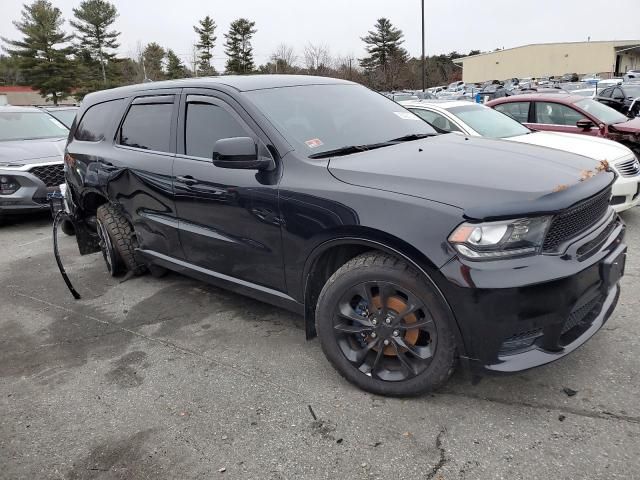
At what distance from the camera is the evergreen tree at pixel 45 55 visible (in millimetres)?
45750

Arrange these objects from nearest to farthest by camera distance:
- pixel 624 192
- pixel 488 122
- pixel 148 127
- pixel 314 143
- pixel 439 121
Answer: pixel 314 143 → pixel 148 127 → pixel 624 192 → pixel 439 121 → pixel 488 122

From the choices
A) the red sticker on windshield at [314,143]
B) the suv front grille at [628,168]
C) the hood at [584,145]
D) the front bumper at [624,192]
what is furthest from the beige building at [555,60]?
the red sticker on windshield at [314,143]

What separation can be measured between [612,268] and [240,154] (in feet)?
6.95

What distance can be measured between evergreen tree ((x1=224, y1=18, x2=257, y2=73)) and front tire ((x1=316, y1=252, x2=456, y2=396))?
6050 cm

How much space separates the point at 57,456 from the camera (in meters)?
2.51

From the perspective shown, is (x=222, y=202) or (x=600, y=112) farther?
(x=600, y=112)

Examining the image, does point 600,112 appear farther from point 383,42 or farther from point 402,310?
point 383,42

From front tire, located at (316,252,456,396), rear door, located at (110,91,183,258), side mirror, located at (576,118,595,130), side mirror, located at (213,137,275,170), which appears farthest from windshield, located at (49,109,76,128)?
front tire, located at (316,252,456,396)

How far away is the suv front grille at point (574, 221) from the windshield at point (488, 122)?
4.06 m

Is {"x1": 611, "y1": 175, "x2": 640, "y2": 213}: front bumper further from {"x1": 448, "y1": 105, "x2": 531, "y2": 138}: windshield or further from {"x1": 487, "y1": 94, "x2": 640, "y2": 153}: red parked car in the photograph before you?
{"x1": 487, "y1": 94, "x2": 640, "y2": 153}: red parked car

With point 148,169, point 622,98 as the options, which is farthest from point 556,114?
point 622,98

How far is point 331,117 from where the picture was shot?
11.3 ft

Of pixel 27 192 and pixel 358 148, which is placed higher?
pixel 358 148

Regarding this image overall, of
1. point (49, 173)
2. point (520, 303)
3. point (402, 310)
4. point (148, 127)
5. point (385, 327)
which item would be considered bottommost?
point (385, 327)
